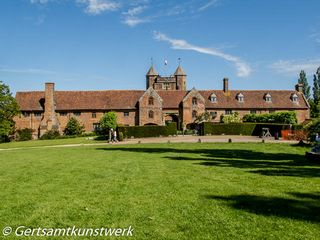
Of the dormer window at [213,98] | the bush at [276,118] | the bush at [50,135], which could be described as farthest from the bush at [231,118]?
the bush at [50,135]

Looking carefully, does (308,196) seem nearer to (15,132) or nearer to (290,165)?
(290,165)

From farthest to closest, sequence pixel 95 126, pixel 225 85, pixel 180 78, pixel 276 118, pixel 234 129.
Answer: pixel 180 78 → pixel 225 85 → pixel 95 126 → pixel 276 118 → pixel 234 129

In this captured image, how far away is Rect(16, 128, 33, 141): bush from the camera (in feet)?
198

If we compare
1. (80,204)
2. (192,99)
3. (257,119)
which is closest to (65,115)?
(192,99)

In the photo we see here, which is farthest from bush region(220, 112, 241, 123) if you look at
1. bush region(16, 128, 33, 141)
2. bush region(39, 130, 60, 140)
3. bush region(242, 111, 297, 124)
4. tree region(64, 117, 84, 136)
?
bush region(16, 128, 33, 141)

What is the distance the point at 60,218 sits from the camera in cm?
855

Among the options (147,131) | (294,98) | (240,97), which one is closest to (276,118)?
(240,97)

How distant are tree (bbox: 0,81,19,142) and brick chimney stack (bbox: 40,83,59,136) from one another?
15.9 ft

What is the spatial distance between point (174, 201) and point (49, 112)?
56.6 m

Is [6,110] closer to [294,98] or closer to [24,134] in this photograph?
[24,134]

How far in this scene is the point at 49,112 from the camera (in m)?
62.7

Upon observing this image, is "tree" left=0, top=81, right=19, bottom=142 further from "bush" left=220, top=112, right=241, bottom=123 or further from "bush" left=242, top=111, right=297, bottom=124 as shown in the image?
"bush" left=242, top=111, right=297, bottom=124

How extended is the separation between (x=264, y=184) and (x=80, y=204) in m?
6.38

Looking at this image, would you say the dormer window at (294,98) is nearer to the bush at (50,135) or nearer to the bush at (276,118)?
the bush at (276,118)
